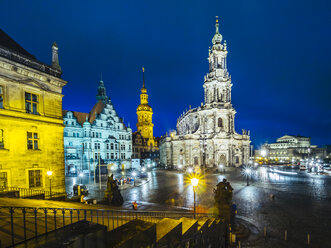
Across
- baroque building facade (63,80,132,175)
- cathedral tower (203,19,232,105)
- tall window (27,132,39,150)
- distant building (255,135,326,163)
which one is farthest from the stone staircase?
distant building (255,135,326,163)

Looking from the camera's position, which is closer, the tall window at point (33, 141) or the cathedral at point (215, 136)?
the tall window at point (33, 141)

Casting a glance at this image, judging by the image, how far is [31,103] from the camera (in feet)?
47.1

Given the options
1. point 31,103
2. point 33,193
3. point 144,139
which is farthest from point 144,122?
point 33,193

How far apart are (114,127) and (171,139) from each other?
62.4ft

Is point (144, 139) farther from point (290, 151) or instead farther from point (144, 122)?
point (290, 151)

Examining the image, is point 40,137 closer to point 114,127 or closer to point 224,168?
point 114,127

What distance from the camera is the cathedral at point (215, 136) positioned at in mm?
52359

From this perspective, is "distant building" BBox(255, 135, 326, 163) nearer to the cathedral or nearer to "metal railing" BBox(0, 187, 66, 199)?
the cathedral

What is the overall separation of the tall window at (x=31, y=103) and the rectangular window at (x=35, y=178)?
189 inches

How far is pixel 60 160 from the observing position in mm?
16078

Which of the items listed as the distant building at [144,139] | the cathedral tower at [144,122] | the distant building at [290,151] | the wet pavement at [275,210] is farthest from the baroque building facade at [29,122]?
the distant building at [290,151]

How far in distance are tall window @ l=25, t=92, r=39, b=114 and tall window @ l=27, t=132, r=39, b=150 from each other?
71.6 inches

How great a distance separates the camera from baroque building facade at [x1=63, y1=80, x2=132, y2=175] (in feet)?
140

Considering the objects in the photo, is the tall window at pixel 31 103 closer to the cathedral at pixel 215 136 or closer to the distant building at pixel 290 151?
the cathedral at pixel 215 136
